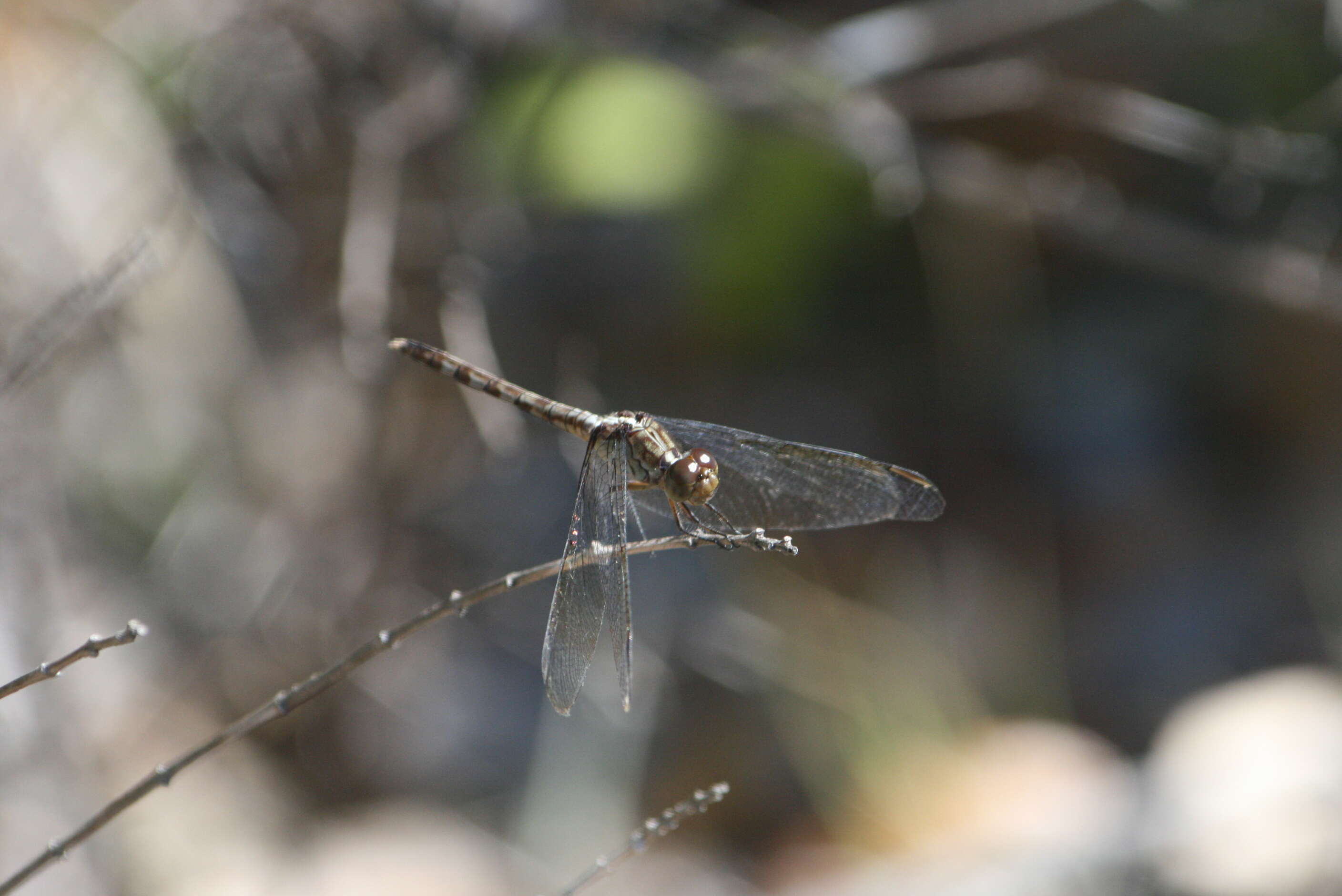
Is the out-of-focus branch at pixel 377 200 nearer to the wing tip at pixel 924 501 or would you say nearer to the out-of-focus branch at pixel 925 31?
the out-of-focus branch at pixel 925 31

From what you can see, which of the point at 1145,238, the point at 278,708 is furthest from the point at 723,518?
the point at 1145,238

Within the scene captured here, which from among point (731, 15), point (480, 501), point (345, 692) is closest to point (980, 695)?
point (480, 501)

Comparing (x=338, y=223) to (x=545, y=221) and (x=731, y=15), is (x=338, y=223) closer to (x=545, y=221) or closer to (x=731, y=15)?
(x=545, y=221)

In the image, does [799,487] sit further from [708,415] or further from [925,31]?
[708,415]

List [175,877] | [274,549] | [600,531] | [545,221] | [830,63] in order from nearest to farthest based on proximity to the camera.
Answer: [600,531], [175,877], [830,63], [274,549], [545,221]

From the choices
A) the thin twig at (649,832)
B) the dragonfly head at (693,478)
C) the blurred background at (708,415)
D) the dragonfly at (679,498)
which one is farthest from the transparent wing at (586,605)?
the blurred background at (708,415)

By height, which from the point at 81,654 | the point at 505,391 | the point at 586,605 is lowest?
the point at 81,654
